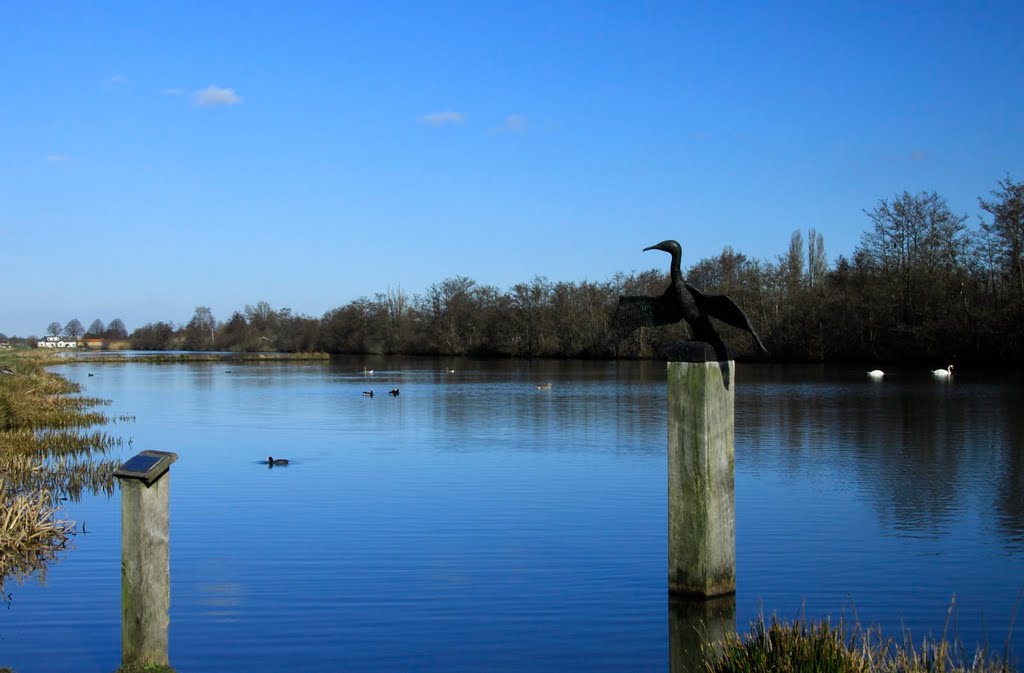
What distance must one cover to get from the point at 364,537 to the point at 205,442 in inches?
473

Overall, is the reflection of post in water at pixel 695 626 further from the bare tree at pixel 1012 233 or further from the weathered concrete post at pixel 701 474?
the bare tree at pixel 1012 233

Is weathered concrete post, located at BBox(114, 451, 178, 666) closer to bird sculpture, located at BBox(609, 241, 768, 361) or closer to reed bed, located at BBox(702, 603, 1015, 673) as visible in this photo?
reed bed, located at BBox(702, 603, 1015, 673)

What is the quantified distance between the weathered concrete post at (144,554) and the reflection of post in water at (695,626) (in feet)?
11.2

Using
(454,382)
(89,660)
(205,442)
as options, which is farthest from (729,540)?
(454,382)

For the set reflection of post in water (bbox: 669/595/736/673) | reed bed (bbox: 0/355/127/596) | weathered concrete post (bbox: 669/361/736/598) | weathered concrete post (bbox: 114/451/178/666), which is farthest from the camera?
reed bed (bbox: 0/355/127/596)

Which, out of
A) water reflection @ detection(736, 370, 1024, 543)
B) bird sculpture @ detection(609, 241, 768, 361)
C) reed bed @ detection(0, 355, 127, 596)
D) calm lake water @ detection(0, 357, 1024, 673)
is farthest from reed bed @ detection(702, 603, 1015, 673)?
water reflection @ detection(736, 370, 1024, 543)

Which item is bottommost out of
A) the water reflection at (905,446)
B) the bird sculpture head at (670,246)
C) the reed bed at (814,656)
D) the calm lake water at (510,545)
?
the calm lake water at (510,545)

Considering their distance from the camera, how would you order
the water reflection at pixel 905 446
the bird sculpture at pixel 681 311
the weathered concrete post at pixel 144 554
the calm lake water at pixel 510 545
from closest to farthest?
the weathered concrete post at pixel 144 554 → the bird sculpture at pixel 681 311 → the calm lake water at pixel 510 545 → the water reflection at pixel 905 446

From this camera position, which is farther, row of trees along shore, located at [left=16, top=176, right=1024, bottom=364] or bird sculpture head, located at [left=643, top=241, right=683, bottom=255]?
row of trees along shore, located at [left=16, top=176, right=1024, bottom=364]

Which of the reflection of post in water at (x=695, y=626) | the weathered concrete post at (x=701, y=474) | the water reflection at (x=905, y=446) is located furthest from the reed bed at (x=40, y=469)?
the water reflection at (x=905, y=446)

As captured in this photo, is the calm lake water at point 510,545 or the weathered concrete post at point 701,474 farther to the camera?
the calm lake water at point 510,545

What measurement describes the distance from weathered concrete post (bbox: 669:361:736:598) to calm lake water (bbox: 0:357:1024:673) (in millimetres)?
725

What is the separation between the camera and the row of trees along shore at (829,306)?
5175 centimetres

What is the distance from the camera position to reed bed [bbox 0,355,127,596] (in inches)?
397
